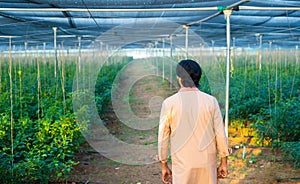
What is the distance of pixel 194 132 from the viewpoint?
9.36ft

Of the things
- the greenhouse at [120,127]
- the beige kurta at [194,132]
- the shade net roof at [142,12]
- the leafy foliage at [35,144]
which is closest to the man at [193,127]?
the beige kurta at [194,132]

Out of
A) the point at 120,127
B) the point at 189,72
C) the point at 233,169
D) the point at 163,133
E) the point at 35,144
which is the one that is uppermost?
the point at 189,72

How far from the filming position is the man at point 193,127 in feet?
9.32

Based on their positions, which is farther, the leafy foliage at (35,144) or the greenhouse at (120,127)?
the greenhouse at (120,127)

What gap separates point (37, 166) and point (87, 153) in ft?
7.30

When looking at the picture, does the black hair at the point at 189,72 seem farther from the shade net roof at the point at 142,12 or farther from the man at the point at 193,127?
the shade net roof at the point at 142,12

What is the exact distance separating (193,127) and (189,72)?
39 centimetres

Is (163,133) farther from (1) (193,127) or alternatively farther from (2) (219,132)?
(2) (219,132)

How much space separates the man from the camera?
284 centimetres

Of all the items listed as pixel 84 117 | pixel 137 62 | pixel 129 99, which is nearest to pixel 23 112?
pixel 84 117

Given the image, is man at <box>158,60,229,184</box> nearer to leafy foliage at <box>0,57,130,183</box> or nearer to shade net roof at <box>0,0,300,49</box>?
leafy foliage at <box>0,57,130,183</box>

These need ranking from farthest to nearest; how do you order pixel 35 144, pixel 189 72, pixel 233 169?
pixel 233 169
pixel 35 144
pixel 189 72

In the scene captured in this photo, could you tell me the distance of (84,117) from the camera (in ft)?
19.6

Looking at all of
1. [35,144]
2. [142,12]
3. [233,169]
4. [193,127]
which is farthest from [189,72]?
[142,12]
